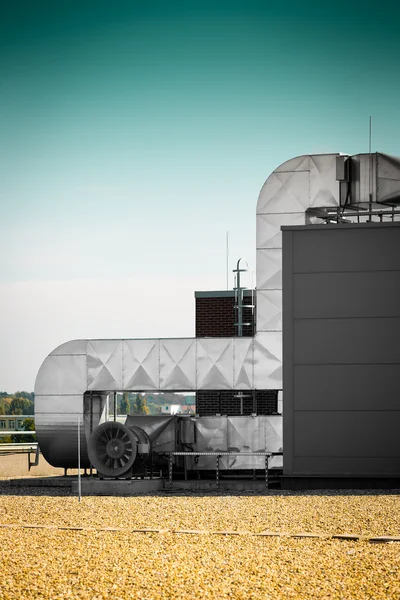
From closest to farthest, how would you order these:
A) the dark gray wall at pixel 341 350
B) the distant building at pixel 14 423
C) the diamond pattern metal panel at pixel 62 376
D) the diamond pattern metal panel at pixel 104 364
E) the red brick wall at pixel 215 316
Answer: the dark gray wall at pixel 341 350
the diamond pattern metal panel at pixel 104 364
the diamond pattern metal panel at pixel 62 376
the red brick wall at pixel 215 316
the distant building at pixel 14 423

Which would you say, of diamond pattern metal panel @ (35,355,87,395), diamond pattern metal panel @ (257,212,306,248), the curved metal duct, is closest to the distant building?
diamond pattern metal panel @ (35,355,87,395)

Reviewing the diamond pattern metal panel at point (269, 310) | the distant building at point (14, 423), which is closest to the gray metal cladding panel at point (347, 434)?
the diamond pattern metal panel at point (269, 310)

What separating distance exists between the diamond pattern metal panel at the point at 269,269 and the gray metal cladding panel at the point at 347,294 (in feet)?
2.15

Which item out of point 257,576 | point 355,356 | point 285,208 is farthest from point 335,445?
point 257,576

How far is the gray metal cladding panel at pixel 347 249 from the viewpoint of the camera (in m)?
20.4

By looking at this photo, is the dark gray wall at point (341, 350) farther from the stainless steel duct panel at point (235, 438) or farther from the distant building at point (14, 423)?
the distant building at point (14, 423)

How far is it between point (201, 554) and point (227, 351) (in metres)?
10.1

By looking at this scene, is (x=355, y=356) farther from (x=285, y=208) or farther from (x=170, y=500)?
(x=170, y=500)

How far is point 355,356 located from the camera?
66.7 ft

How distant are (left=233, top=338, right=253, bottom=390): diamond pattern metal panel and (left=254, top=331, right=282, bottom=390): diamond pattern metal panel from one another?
13 centimetres

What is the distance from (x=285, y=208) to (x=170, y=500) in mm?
7108

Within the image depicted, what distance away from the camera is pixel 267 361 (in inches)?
829

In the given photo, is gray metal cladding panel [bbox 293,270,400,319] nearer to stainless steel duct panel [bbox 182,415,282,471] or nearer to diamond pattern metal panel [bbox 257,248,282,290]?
diamond pattern metal panel [bbox 257,248,282,290]

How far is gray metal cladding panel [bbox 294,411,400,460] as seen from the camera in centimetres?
2002
